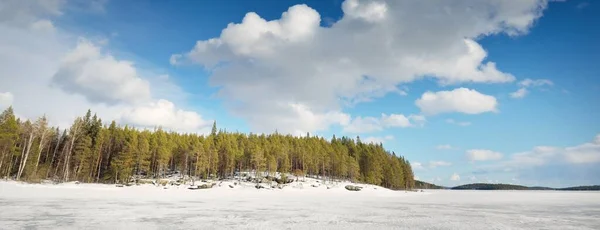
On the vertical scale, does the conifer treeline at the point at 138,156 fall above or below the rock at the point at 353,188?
above

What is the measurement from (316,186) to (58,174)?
60934 mm

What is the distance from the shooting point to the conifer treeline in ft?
224

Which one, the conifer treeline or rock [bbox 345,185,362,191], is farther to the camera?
rock [bbox 345,185,362,191]

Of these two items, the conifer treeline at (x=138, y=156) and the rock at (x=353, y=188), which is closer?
the conifer treeline at (x=138, y=156)

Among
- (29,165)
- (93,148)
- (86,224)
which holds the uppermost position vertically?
(93,148)

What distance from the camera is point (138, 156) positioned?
77688 mm

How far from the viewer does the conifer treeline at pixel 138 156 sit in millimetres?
68312

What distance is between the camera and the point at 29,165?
65562 millimetres

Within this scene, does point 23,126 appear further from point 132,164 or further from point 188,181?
point 188,181

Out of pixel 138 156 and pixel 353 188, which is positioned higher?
pixel 138 156

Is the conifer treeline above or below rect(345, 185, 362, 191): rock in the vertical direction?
above

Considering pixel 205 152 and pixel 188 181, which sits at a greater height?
pixel 205 152

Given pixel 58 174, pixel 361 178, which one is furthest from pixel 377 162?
pixel 58 174

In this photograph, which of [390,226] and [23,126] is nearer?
[390,226]
